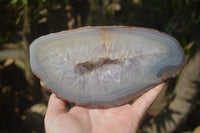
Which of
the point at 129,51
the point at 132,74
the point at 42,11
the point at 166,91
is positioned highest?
the point at 129,51

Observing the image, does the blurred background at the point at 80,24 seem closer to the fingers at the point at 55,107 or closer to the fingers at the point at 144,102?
the fingers at the point at 144,102

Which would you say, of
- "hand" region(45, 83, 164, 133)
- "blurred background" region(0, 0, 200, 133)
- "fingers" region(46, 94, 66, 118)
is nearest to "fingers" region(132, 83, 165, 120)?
"hand" region(45, 83, 164, 133)

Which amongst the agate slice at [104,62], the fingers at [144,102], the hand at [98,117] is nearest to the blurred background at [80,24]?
the agate slice at [104,62]

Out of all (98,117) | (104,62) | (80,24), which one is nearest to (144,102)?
(98,117)

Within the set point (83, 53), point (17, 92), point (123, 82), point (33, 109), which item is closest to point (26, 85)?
point (17, 92)

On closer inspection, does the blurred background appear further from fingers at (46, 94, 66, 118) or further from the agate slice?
fingers at (46, 94, 66, 118)

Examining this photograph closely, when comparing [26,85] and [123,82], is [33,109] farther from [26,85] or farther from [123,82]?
[123,82]

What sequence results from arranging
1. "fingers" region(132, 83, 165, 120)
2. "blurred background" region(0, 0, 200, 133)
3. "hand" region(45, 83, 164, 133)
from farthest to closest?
"blurred background" region(0, 0, 200, 133), "fingers" region(132, 83, 165, 120), "hand" region(45, 83, 164, 133)
